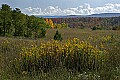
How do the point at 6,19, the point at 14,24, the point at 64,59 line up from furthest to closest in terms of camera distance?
the point at 14,24, the point at 6,19, the point at 64,59

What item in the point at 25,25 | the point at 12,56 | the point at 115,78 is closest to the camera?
the point at 115,78

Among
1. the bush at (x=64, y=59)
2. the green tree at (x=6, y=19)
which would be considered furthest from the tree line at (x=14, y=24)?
the bush at (x=64, y=59)

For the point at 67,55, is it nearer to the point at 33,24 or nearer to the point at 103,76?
the point at 103,76

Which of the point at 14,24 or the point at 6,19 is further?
the point at 14,24

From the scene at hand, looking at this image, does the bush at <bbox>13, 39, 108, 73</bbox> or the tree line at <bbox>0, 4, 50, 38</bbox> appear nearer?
the bush at <bbox>13, 39, 108, 73</bbox>

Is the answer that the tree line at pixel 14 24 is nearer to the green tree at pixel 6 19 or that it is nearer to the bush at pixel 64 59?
the green tree at pixel 6 19

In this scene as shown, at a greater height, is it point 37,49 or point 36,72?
point 37,49

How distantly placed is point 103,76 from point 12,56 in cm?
318

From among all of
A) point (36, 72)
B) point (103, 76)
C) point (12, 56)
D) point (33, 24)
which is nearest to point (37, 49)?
point (36, 72)

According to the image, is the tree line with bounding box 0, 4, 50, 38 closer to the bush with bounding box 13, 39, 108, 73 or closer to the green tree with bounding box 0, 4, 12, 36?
the green tree with bounding box 0, 4, 12, 36

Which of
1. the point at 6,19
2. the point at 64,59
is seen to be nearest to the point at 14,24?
the point at 6,19

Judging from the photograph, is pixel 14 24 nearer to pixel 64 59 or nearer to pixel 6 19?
pixel 6 19

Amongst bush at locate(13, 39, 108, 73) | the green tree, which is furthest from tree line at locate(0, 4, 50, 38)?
bush at locate(13, 39, 108, 73)

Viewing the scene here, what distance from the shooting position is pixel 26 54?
6.41m
